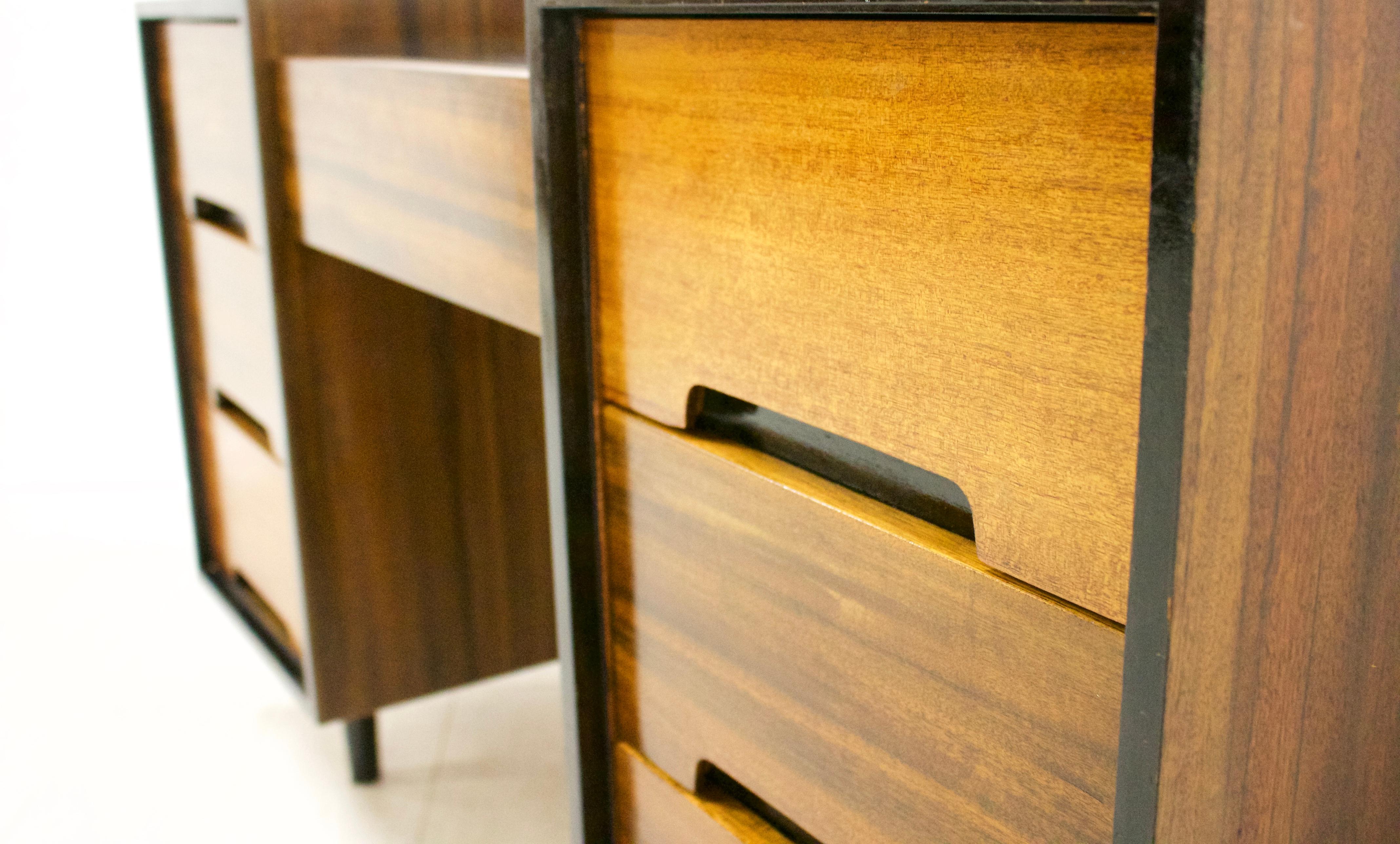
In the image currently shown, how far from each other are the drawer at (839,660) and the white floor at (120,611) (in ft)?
2.14

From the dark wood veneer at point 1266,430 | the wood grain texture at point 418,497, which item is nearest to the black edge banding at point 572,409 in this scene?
the dark wood veneer at point 1266,430

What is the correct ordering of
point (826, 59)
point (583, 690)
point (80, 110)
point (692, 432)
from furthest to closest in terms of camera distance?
point (80, 110) < point (583, 690) < point (692, 432) < point (826, 59)

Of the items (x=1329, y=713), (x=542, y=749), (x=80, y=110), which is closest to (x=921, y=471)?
(x=1329, y=713)

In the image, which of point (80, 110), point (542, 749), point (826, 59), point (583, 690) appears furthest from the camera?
point (80, 110)

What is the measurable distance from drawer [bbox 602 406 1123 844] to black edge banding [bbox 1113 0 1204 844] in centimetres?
2

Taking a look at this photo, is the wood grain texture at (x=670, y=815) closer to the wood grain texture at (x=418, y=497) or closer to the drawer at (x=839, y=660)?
the drawer at (x=839, y=660)

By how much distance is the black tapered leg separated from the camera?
135 cm

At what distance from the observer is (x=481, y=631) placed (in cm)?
136

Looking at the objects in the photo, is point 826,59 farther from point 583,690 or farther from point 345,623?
point 345,623

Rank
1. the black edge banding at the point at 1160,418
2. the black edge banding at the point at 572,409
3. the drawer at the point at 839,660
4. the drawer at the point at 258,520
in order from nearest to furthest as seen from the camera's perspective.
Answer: the black edge banding at the point at 1160,418 → the drawer at the point at 839,660 → the black edge banding at the point at 572,409 → the drawer at the point at 258,520

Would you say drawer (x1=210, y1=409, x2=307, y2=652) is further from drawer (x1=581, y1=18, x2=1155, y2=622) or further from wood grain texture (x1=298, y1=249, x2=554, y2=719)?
drawer (x1=581, y1=18, x2=1155, y2=622)

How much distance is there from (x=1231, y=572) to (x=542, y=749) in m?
1.16

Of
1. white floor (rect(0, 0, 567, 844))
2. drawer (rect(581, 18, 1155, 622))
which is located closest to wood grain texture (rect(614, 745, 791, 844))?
drawer (rect(581, 18, 1155, 622))

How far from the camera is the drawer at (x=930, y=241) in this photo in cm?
41
